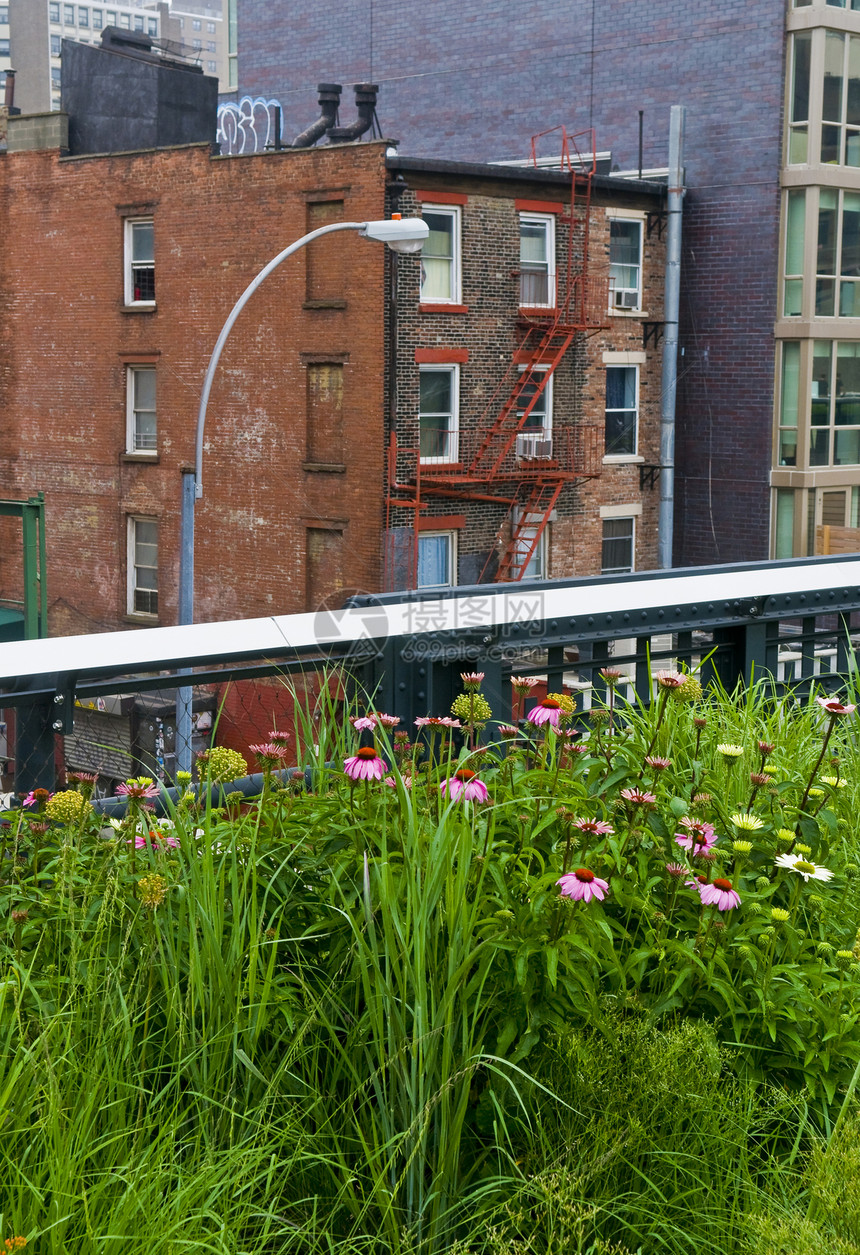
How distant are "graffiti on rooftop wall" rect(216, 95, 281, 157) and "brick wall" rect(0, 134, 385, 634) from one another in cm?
551

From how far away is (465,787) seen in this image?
331 cm

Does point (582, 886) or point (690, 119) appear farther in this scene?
point (690, 119)

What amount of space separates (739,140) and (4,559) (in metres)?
20.8

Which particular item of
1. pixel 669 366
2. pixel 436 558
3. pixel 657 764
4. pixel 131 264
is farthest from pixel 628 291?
pixel 657 764

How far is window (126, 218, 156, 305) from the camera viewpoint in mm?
32625

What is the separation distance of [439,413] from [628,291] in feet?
21.0

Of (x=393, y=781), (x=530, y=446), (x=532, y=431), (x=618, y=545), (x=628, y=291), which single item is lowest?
(x=618, y=545)

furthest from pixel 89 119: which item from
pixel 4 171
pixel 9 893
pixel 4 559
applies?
pixel 9 893

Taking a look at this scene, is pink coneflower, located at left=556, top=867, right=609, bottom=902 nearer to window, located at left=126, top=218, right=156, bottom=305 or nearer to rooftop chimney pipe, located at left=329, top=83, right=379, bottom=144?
window, located at left=126, top=218, right=156, bottom=305

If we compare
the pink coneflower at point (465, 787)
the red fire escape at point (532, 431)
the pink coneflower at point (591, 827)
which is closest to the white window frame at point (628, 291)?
the red fire escape at point (532, 431)

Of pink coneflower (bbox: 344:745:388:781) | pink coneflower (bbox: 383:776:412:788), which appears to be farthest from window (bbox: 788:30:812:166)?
pink coneflower (bbox: 344:745:388:781)

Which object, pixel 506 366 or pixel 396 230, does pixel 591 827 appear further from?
pixel 506 366

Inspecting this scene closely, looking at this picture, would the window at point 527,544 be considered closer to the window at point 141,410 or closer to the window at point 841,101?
the window at point 141,410

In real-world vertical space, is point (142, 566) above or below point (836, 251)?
below
